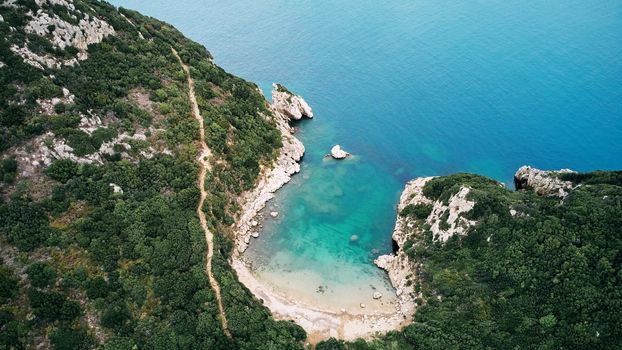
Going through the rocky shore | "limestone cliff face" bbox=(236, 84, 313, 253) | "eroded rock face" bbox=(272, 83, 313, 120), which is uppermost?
"eroded rock face" bbox=(272, 83, 313, 120)

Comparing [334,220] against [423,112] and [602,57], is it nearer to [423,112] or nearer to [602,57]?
[423,112]

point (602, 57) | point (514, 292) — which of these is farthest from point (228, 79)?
point (602, 57)

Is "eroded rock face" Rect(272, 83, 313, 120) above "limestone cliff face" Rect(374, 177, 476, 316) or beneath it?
above

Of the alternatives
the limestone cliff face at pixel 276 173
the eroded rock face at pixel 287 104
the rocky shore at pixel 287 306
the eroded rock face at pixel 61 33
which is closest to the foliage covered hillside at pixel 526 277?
the rocky shore at pixel 287 306

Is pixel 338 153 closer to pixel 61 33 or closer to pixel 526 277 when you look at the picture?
pixel 526 277

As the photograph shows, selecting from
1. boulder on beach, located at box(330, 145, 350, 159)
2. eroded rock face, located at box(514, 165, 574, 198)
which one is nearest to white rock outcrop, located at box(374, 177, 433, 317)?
boulder on beach, located at box(330, 145, 350, 159)

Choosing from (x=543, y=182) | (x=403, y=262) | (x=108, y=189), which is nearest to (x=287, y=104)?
(x=108, y=189)

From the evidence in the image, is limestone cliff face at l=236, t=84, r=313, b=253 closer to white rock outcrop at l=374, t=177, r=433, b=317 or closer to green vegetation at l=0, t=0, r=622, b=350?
green vegetation at l=0, t=0, r=622, b=350
